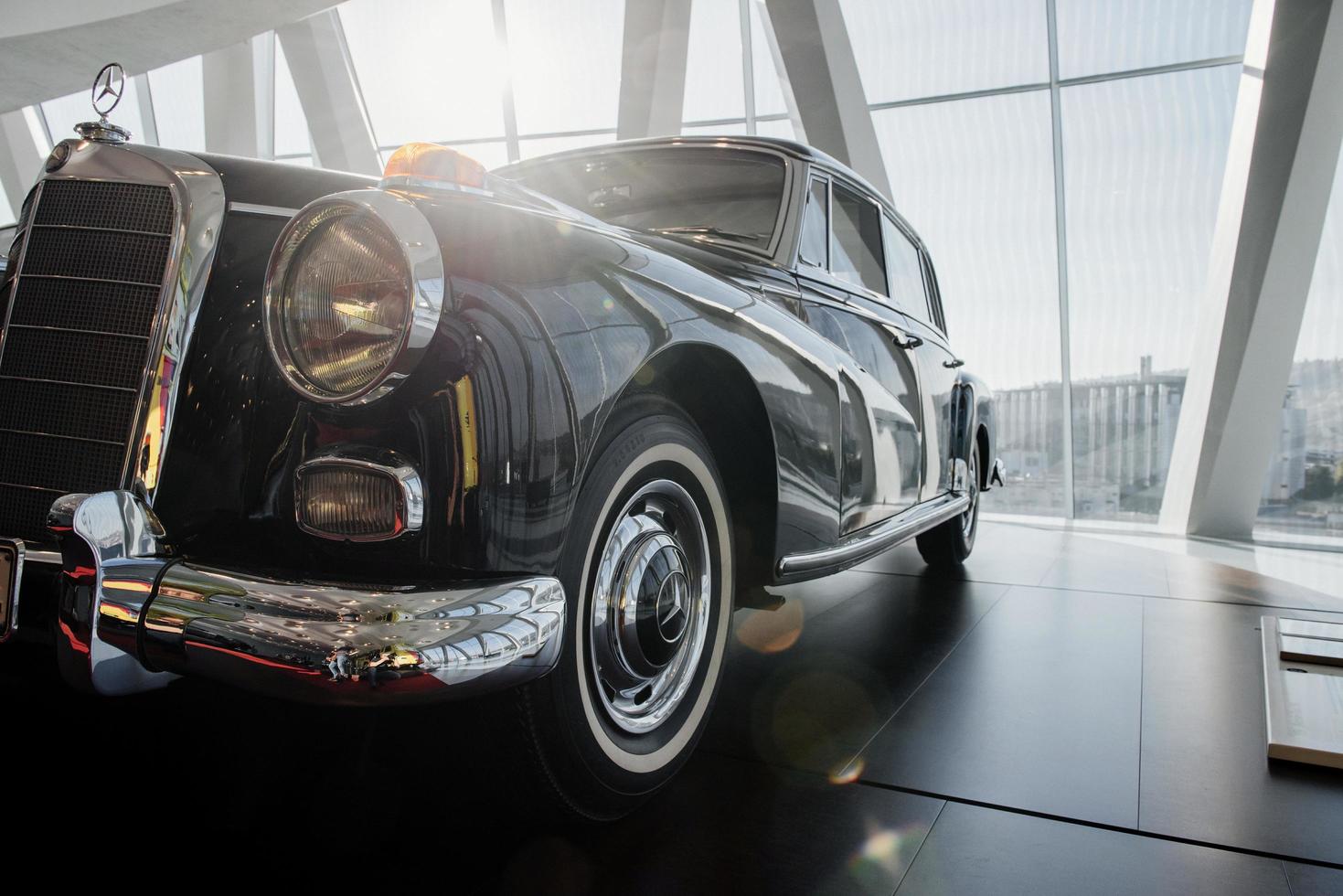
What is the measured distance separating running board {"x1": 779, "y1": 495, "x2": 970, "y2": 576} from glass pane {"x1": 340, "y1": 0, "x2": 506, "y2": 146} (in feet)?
26.8

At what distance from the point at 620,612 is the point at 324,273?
77cm

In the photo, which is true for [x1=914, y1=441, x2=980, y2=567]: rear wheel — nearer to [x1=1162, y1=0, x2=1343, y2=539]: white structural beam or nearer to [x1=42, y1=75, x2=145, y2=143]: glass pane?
[x1=1162, y1=0, x2=1343, y2=539]: white structural beam

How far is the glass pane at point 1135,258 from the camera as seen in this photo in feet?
22.7

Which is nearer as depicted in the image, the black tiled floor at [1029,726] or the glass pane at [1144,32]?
the black tiled floor at [1029,726]

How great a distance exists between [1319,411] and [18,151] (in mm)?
17510

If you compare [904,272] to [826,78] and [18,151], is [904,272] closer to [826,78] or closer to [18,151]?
[826,78]

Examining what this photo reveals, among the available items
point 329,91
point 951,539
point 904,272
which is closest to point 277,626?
point 904,272

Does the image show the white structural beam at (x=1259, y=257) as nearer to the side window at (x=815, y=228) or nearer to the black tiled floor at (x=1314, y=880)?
the side window at (x=815, y=228)

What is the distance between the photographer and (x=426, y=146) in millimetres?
1531

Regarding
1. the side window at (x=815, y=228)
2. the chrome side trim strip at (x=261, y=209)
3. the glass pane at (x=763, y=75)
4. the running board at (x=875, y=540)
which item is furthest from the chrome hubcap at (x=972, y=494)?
the glass pane at (x=763, y=75)

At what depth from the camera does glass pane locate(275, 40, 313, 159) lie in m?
11.6

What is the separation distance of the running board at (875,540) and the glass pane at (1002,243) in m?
4.53

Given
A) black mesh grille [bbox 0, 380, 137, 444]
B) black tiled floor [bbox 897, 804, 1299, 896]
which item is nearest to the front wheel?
black tiled floor [bbox 897, 804, 1299, 896]

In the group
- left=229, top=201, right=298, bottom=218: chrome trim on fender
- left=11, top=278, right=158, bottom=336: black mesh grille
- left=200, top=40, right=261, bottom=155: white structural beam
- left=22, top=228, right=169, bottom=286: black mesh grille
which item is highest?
left=200, top=40, right=261, bottom=155: white structural beam
